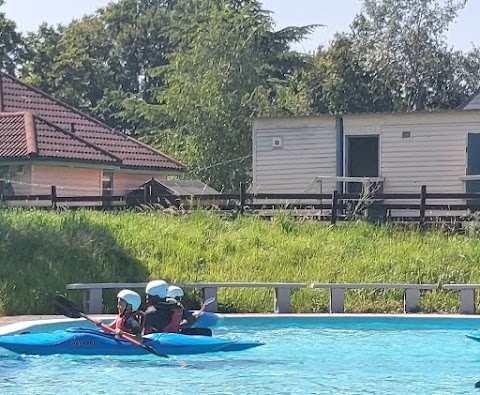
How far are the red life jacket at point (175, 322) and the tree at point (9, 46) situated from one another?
1921 inches

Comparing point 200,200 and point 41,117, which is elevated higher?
point 41,117

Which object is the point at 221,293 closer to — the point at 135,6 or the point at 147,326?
the point at 147,326

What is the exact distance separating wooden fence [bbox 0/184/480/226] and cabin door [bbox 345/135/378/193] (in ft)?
5.02

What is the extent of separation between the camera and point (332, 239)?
22.6m

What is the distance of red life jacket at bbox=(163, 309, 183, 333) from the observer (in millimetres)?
13586

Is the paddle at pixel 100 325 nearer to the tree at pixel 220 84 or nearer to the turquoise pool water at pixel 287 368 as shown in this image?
the turquoise pool water at pixel 287 368

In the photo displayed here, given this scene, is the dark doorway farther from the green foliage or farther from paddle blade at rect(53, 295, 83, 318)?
the green foliage

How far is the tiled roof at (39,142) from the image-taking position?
32500mm

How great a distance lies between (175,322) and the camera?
13.7 meters

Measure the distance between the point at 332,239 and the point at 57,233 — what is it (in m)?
5.87

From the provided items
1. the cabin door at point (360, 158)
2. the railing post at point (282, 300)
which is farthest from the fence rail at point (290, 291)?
the cabin door at point (360, 158)

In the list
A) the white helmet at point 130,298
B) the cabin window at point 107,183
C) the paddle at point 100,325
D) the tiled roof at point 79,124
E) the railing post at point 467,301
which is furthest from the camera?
the tiled roof at point 79,124

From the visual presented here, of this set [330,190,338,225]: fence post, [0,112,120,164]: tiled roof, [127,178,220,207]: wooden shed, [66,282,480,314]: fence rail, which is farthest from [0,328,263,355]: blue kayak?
[0,112,120,164]: tiled roof

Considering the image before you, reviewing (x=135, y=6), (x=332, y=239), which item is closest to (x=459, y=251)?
(x=332, y=239)
